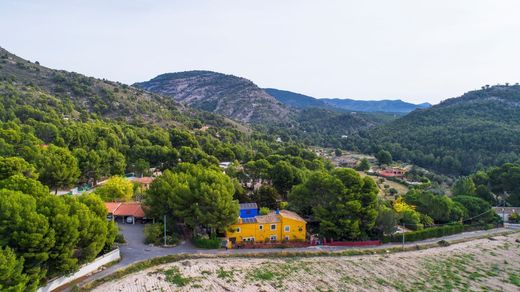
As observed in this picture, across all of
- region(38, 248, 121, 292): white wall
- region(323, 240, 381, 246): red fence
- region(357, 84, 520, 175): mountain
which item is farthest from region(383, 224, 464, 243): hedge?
region(357, 84, 520, 175): mountain

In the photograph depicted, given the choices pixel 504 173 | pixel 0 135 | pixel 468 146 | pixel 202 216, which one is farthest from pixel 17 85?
pixel 468 146

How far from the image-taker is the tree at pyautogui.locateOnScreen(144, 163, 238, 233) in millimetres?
36469

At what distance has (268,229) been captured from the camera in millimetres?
39594

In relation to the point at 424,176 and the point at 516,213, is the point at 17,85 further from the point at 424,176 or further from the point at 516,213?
the point at 516,213

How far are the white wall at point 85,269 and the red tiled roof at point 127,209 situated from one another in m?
11.2

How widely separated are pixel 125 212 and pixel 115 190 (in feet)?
15.0

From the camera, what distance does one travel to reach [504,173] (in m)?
61.4

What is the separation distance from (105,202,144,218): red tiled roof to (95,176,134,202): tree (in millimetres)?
1834

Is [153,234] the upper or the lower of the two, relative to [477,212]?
upper

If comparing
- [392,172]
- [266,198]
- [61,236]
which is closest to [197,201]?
[266,198]

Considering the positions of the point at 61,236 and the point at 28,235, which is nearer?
the point at 28,235

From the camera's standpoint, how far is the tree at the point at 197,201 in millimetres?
36469

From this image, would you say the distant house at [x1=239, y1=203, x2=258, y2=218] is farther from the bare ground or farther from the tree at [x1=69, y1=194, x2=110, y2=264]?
the tree at [x1=69, y1=194, x2=110, y2=264]

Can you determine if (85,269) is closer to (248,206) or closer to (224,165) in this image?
(248,206)
